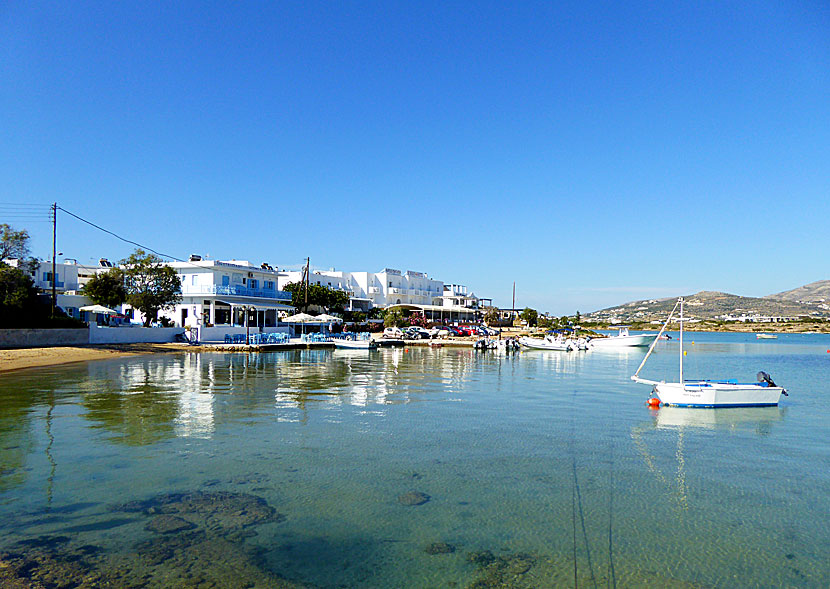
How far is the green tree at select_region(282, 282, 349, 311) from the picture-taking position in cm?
7050

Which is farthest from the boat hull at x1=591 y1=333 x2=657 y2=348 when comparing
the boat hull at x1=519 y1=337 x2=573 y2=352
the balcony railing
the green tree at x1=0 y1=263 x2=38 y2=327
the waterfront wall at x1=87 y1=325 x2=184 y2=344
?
the green tree at x1=0 y1=263 x2=38 y2=327

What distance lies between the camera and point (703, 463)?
13836mm

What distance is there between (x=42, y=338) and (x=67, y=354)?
334 centimetres

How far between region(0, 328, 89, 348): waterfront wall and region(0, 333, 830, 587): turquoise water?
1743 centimetres

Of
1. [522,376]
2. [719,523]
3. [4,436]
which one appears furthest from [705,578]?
[522,376]

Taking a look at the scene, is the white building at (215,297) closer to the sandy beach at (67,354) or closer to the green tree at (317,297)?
the sandy beach at (67,354)

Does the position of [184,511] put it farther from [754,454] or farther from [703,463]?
[754,454]

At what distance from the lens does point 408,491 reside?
36.6ft

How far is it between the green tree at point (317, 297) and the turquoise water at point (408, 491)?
4752 centimetres

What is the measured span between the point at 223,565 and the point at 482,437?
9885 mm

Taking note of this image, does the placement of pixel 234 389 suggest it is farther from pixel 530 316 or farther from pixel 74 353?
pixel 530 316

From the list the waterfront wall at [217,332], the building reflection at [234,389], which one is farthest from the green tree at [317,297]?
the building reflection at [234,389]

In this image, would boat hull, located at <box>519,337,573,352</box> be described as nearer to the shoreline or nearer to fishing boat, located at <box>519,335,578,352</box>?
fishing boat, located at <box>519,335,578,352</box>

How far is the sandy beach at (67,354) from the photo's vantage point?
32.9 metres
